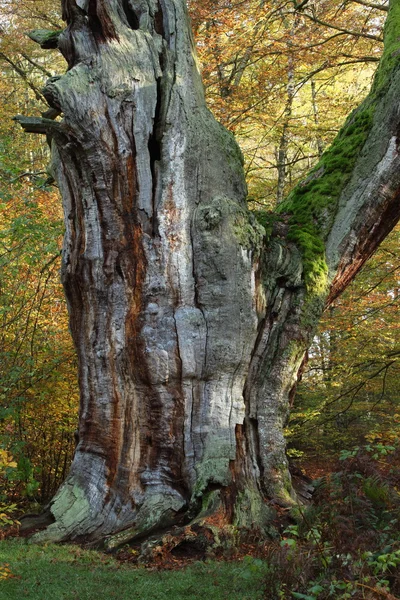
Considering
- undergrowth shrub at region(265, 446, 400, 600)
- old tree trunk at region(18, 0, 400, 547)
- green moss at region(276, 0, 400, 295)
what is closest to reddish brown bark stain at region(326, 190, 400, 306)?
old tree trunk at region(18, 0, 400, 547)

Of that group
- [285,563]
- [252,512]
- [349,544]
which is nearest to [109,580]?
[285,563]

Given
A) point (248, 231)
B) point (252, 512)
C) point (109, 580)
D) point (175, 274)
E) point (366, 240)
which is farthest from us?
point (366, 240)

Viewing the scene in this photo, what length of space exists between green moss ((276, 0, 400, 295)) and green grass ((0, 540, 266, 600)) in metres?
3.24

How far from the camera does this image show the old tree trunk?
5.51m

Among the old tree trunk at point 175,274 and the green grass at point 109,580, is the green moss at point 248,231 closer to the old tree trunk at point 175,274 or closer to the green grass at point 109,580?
the old tree trunk at point 175,274

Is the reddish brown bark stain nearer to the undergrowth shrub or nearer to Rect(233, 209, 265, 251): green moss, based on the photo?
Rect(233, 209, 265, 251): green moss

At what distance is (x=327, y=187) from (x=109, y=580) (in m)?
4.70

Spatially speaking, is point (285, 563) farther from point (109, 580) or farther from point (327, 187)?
point (327, 187)

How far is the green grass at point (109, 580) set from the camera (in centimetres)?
380

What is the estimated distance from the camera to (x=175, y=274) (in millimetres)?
5762

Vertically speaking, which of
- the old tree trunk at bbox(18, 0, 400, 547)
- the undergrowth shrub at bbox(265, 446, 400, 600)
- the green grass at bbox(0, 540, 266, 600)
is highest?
the old tree trunk at bbox(18, 0, 400, 547)

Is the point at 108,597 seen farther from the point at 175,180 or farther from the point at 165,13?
the point at 165,13

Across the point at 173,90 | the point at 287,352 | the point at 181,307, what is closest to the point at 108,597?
the point at 181,307

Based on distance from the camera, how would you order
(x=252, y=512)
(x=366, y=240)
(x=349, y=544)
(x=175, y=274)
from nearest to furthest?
(x=349, y=544) → (x=252, y=512) → (x=175, y=274) → (x=366, y=240)
